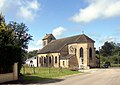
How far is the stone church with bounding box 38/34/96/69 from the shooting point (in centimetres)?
7612

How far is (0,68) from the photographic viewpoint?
26.5m

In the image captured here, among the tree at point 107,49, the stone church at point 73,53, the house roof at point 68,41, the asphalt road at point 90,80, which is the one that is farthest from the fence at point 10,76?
the tree at point 107,49

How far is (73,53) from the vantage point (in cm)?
7994

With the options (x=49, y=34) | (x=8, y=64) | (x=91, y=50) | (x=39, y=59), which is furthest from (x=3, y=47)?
(x=49, y=34)

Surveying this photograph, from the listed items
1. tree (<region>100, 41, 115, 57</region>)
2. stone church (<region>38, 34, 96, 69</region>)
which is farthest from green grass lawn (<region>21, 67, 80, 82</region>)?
tree (<region>100, 41, 115, 57</region>)

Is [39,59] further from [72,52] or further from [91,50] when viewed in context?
[91,50]

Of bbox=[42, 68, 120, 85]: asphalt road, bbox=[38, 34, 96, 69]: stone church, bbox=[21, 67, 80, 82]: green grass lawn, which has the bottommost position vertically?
bbox=[42, 68, 120, 85]: asphalt road

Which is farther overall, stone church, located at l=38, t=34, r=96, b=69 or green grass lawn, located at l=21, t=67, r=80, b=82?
stone church, located at l=38, t=34, r=96, b=69

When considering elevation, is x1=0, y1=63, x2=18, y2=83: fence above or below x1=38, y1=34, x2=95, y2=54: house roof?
below

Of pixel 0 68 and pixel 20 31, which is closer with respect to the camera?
pixel 0 68

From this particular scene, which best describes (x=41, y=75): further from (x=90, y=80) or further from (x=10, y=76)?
(x=90, y=80)

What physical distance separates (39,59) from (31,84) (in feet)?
247

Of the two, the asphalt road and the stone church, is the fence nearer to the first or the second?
the asphalt road

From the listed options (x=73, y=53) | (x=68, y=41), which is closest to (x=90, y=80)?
(x=73, y=53)
